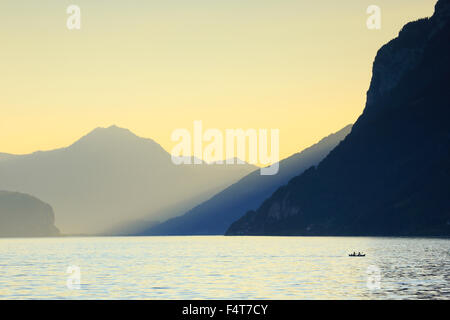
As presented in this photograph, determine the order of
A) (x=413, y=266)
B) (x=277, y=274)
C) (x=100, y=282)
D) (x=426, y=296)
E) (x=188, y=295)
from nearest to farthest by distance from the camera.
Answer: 1. (x=426, y=296)
2. (x=188, y=295)
3. (x=100, y=282)
4. (x=277, y=274)
5. (x=413, y=266)

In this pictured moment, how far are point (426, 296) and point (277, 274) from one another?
1554 inches

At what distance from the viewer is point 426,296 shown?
7119 centimetres

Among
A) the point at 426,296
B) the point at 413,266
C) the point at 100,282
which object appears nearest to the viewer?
the point at 426,296

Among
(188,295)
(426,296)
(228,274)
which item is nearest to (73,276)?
(228,274)

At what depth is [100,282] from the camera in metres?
96.2
